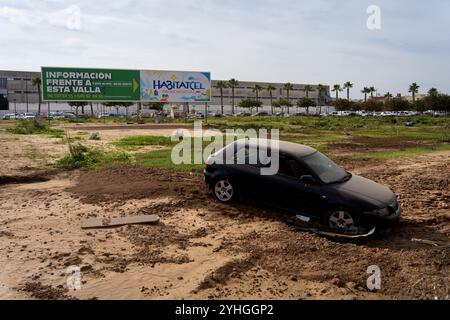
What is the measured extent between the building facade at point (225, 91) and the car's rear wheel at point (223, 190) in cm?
9870

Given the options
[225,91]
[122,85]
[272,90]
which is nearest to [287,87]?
[272,90]

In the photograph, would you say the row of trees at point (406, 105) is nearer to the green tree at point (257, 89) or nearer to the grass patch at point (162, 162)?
the green tree at point (257, 89)

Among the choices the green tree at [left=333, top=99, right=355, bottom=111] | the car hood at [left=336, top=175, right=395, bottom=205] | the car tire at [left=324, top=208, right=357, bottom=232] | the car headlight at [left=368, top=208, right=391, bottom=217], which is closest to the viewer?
the car headlight at [left=368, top=208, right=391, bottom=217]

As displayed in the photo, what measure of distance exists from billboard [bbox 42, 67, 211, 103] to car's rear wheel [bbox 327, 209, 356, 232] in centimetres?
4432

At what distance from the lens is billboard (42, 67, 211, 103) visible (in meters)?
46.8

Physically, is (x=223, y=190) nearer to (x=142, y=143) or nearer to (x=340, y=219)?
(x=340, y=219)

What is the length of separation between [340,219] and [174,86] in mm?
47048

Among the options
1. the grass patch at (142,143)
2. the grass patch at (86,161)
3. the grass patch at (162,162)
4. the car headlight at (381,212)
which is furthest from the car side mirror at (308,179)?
the grass patch at (142,143)

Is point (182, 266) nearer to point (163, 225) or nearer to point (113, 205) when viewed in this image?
point (163, 225)

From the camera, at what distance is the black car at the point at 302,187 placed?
23.0 ft

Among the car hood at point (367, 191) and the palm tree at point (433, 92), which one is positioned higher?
the palm tree at point (433, 92)

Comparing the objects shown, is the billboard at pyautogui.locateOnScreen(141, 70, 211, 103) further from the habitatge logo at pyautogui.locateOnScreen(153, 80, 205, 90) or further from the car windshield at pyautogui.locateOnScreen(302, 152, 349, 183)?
the car windshield at pyautogui.locateOnScreen(302, 152, 349, 183)

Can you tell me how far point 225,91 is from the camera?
122 metres

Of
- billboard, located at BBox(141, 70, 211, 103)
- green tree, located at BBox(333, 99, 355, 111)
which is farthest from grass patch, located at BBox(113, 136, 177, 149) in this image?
green tree, located at BBox(333, 99, 355, 111)
